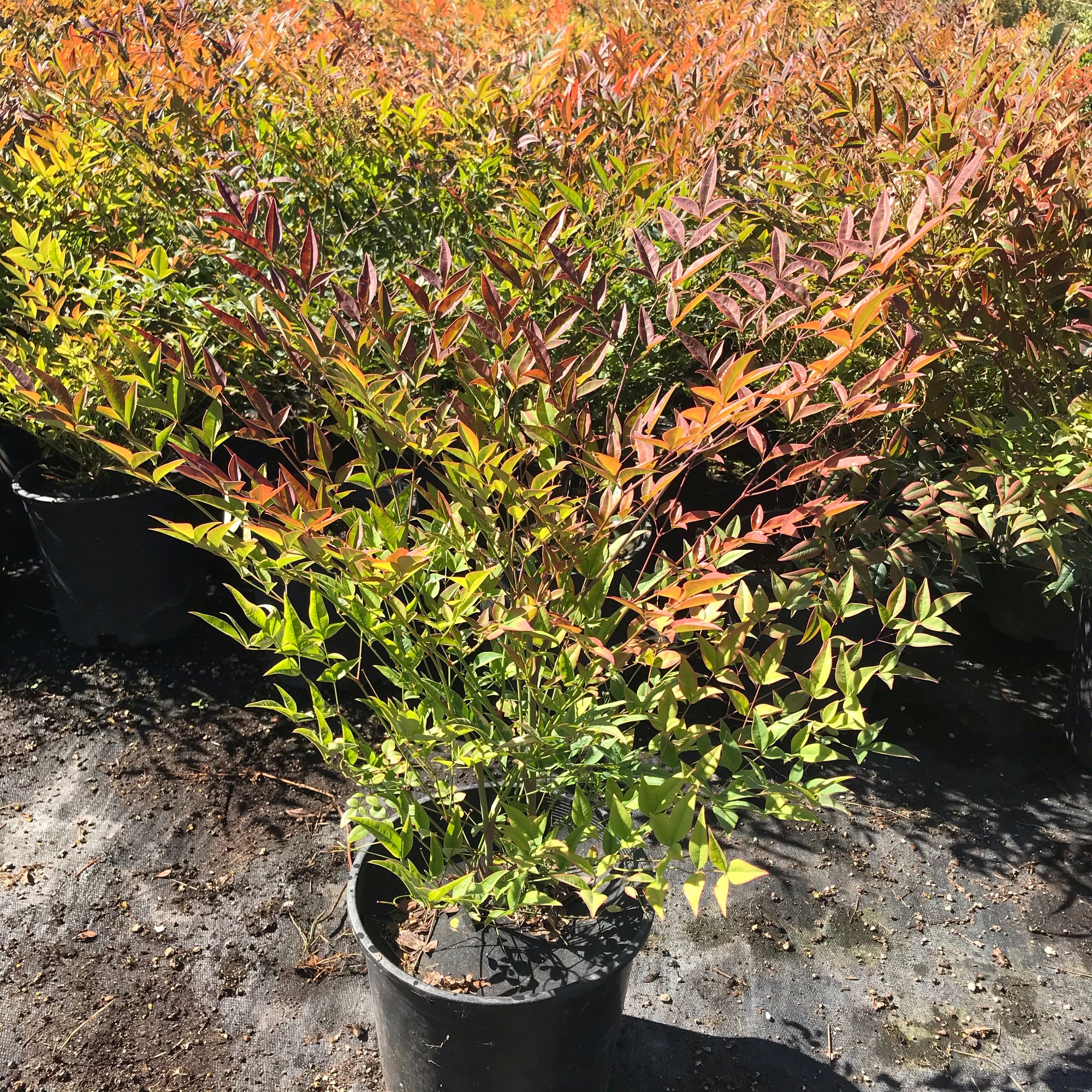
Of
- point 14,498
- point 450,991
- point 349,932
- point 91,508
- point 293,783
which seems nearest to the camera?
point 450,991

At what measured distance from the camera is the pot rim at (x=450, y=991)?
54.4 inches

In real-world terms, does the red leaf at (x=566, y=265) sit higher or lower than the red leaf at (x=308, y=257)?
higher

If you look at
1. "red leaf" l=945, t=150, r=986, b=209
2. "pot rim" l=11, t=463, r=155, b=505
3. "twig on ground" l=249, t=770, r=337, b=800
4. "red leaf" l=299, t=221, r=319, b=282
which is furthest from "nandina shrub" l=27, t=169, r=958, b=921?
"pot rim" l=11, t=463, r=155, b=505

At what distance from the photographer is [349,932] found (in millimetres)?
2064

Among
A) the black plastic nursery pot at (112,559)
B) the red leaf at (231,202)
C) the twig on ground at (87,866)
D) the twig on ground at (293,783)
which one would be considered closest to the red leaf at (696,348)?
the red leaf at (231,202)

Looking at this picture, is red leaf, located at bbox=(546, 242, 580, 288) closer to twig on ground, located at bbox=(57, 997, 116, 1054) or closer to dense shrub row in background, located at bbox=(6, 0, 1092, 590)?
dense shrub row in background, located at bbox=(6, 0, 1092, 590)

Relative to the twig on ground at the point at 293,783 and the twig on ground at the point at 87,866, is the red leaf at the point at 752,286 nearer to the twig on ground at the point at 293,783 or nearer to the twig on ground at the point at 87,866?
the twig on ground at the point at 293,783

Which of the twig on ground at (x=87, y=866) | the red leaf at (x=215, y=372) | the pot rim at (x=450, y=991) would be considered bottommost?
the twig on ground at (x=87, y=866)

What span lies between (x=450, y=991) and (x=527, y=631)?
0.75 meters

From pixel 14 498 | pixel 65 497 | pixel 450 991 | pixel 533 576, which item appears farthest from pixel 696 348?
pixel 14 498

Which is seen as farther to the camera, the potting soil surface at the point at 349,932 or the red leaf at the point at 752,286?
the potting soil surface at the point at 349,932

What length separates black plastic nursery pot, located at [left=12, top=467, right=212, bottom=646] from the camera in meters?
2.76

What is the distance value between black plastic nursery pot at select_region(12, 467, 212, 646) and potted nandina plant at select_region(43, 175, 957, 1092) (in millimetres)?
1536

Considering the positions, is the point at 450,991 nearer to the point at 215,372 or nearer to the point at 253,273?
the point at 215,372
